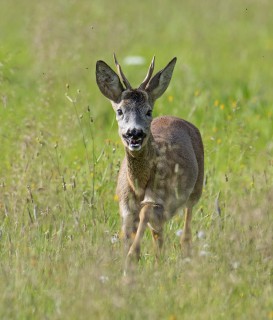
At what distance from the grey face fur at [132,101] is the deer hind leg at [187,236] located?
752mm

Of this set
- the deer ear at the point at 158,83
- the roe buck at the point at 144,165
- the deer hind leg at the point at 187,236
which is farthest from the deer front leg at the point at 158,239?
the deer ear at the point at 158,83

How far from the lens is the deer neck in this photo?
25.0 feet

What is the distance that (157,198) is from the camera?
7.58 m

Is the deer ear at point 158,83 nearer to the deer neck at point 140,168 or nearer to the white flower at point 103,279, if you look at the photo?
the deer neck at point 140,168

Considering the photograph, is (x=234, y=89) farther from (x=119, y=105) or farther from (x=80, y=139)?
(x=119, y=105)

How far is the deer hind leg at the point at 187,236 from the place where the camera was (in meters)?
7.18

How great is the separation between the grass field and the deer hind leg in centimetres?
7

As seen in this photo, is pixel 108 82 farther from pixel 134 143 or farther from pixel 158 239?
pixel 158 239

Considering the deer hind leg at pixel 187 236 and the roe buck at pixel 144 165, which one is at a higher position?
the roe buck at pixel 144 165

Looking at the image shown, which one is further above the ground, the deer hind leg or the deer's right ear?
the deer's right ear

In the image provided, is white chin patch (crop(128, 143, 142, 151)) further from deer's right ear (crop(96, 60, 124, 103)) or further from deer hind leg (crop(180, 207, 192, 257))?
deer hind leg (crop(180, 207, 192, 257))

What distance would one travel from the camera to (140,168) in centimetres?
763

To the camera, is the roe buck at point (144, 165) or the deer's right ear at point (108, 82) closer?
the roe buck at point (144, 165)

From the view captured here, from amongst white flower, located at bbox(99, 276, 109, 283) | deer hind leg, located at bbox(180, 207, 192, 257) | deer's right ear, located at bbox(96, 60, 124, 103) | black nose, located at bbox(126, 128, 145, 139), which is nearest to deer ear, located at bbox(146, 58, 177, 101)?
deer's right ear, located at bbox(96, 60, 124, 103)
